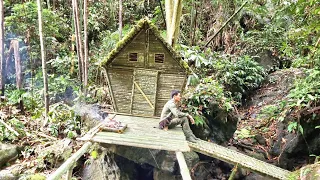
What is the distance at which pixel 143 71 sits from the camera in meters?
7.52

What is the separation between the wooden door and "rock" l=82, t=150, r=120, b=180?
1481 millimetres

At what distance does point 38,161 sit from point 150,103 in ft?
11.8

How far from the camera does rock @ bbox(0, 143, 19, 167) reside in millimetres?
7562

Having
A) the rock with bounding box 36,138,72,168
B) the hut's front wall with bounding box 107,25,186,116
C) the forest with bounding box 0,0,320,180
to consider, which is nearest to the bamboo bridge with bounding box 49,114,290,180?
the forest with bounding box 0,0,320,180

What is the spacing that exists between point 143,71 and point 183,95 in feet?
5.50

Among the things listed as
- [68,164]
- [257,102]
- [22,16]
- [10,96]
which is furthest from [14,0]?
[257,102]

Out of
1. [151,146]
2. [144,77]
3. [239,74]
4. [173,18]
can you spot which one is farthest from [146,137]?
[239,74]

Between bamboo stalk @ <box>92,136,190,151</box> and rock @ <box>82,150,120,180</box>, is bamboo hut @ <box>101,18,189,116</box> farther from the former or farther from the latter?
bamboo stalk @ <box>92,136,190,151</box>

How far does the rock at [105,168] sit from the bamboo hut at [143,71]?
141cm

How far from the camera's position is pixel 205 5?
14.7m

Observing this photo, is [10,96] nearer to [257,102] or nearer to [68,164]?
[68,164]

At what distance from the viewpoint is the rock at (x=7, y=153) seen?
7562 millimetres

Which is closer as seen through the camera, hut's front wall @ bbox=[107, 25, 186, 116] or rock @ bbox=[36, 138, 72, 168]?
hut's front wall @ bbox=[107, 25, 186, 116]

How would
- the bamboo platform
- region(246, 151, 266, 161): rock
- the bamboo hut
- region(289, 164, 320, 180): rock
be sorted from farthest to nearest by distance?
region(246, 151, 266, 161): rock < the bamboo hut < the bamboo platform < region(289, 164, 320, 180): rock
